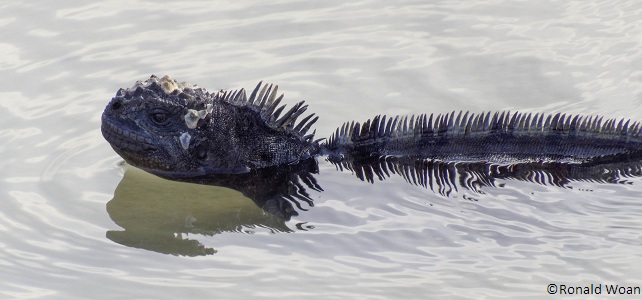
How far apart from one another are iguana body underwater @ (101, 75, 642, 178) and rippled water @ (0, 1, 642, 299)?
0.33m

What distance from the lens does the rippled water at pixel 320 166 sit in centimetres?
930

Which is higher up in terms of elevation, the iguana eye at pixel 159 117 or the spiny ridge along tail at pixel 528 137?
the spiny ridge along tail at pixel 528 137

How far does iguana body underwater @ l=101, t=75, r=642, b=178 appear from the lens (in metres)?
10.9

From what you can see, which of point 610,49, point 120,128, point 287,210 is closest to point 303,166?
point 287,210

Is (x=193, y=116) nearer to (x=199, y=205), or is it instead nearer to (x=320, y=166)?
(x=199, y=205)

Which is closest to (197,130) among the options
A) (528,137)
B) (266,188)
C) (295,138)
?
(266,188)

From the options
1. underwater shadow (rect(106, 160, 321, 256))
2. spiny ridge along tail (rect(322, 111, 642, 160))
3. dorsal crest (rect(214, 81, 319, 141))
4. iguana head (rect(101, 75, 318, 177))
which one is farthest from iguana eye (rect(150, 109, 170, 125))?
spiny ridge along tail (rect(322, 111, 642, 160))

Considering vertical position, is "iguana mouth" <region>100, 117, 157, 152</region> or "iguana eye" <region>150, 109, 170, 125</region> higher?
"iguana eye" <region>150, 109, 170, 125</region>

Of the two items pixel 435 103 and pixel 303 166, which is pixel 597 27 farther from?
pixel 303 166

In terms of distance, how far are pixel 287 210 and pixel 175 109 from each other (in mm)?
1440

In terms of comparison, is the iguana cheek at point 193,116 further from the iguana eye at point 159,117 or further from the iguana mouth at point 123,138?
the iguana mouth at point 123,138

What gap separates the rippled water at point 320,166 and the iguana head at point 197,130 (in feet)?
1.06

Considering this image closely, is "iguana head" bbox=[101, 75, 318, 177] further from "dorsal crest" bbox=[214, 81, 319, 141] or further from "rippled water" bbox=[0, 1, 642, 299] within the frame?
"rippled water" bbox=[0, 1, 642, 299]

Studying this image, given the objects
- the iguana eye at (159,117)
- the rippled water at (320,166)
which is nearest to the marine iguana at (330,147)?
the iguana eye at (159,117)
